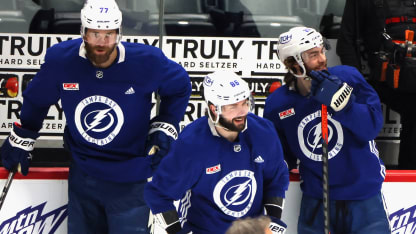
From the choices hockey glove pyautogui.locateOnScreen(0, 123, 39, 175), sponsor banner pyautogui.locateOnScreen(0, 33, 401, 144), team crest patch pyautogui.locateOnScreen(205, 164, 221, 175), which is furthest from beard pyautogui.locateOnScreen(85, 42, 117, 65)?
sponsor banner pyautogui.locateOnScreen(0, 33, 401, 144)

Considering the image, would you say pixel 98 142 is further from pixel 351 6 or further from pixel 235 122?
pixel 351 6

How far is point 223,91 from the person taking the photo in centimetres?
Answer: 339

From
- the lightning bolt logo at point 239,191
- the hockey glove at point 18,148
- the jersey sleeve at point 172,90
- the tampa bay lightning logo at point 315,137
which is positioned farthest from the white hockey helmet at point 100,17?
the tampa bay lightning logo at point 315,137

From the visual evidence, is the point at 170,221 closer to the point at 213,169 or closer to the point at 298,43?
the point at 213,169

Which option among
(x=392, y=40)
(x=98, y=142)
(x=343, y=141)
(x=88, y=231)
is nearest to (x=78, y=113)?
(x=98, y=142)

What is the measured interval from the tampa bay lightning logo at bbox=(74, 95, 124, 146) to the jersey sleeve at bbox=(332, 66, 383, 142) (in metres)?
0.84

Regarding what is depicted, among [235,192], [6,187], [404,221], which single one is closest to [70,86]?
[6,187]

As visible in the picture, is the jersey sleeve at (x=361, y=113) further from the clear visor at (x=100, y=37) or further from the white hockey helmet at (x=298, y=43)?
the clear visor at (x=100, y=37)

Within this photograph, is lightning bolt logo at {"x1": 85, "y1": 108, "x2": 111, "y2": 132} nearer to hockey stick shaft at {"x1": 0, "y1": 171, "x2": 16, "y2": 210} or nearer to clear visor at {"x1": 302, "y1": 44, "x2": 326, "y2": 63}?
hockey stick shaft at {"x1": 0, "y1": 171, "x2": 16, "y2": 210}

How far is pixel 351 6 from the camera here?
477 cm

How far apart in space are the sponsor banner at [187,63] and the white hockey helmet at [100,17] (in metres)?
1.01

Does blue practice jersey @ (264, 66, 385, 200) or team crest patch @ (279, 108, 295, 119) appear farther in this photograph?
team crest patch @ (279, 108, 295, 119)

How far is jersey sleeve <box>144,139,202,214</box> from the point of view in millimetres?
3406

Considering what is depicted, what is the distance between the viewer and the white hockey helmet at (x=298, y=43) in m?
3.79
